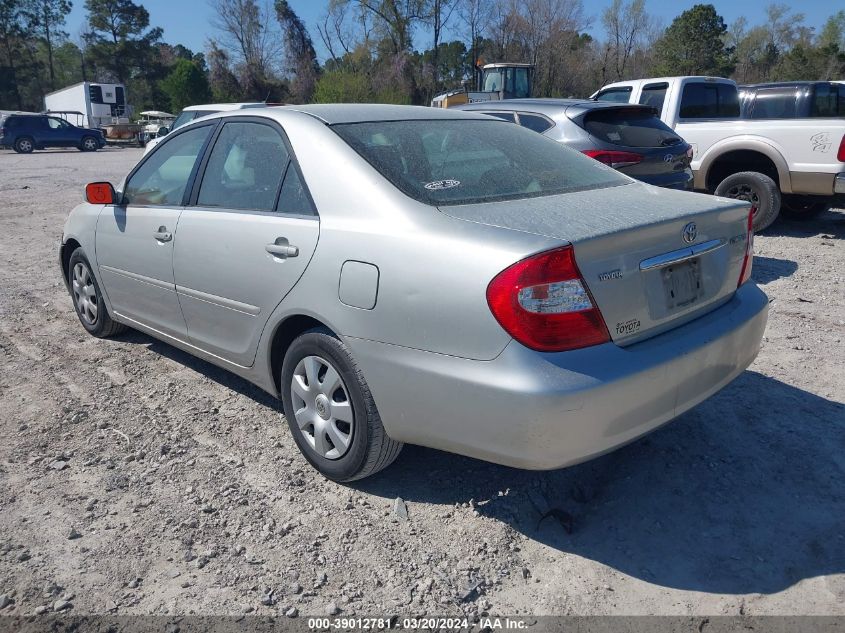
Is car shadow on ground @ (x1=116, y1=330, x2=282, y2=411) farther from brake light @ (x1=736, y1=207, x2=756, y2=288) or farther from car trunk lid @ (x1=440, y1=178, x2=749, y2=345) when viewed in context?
brake light @ (x1=736, y1=207, x2=756, y2=288)

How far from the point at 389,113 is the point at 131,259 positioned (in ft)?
6.16

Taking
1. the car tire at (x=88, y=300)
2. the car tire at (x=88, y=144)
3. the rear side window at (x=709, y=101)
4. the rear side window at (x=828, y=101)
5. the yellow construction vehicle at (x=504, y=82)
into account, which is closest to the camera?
the car tire at (x=88, y=300)

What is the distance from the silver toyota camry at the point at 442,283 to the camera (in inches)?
95.7

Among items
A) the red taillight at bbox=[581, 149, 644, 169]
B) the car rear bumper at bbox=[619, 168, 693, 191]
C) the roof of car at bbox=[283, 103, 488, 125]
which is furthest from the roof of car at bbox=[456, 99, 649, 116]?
the roof of car at bbox=[283, 103, 488, 125]

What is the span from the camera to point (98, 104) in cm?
4300

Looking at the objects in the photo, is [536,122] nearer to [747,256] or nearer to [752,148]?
[752,148]

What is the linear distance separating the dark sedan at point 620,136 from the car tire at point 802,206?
2983mm

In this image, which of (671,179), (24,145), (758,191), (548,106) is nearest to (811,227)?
(758,191)

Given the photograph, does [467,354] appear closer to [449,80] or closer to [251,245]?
[251,245]

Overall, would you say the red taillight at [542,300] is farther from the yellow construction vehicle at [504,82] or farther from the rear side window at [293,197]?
the yellow construction vehicle at [504,82]

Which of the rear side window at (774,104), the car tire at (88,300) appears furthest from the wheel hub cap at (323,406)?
the rear side window at (774,104)

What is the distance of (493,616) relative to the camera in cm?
243

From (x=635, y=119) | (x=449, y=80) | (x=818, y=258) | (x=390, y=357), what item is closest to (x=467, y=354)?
(x=390, y=357)

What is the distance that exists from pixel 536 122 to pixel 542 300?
16.1 feet
